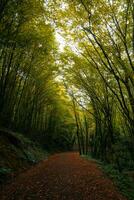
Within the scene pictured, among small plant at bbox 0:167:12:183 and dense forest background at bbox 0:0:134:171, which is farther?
dense forest background at bbox 0:0:134:171

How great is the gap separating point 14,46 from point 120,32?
179 inches

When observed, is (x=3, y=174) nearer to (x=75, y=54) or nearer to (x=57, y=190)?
(x=57, y=190)

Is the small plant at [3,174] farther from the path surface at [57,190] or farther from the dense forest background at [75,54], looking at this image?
the dense forest background at [75,54]

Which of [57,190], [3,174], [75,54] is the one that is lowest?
[57,190]

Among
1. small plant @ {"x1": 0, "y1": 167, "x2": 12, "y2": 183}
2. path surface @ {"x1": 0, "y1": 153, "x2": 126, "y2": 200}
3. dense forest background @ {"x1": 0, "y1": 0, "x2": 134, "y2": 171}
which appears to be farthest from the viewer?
dense forest background @ {"x1": 0, "y1": 0, "x2": 134, "y2": 171}

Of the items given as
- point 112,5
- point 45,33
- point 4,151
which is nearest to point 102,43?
point 112,5

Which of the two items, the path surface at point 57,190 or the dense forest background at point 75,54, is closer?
the path surface at point 57,190

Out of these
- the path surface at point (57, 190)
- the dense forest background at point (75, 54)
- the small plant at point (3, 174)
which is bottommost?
the path surface at point (57, 190)

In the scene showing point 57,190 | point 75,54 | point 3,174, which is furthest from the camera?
point 75,54

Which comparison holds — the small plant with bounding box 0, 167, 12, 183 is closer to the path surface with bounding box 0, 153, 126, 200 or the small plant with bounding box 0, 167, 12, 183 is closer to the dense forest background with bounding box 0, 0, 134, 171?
the path surface with bounding box 0, 153, 126, 200

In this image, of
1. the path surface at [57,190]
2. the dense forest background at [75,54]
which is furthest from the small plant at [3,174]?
the dense forest background at [75,54]

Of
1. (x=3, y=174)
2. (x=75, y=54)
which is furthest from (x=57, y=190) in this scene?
(x=75, y=54)

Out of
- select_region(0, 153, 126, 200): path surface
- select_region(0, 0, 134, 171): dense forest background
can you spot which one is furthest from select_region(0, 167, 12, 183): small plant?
select_region(0, 0, 134, 171): dense forest background

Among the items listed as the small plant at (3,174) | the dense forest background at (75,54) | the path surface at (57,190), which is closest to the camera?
the path surface at (57,190)
